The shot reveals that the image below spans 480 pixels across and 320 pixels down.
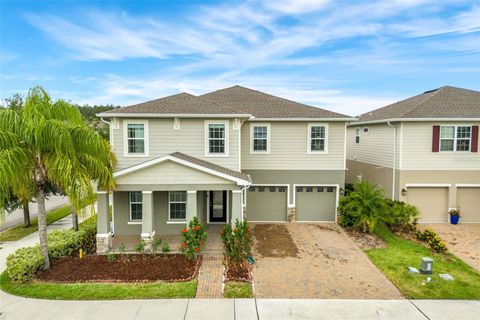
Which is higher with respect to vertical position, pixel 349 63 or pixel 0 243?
pixel 349 63

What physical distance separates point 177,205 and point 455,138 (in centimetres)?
1362

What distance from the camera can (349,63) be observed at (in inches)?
931

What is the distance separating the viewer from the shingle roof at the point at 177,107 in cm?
1316

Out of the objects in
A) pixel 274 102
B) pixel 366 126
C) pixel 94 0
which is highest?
pixel 94 0

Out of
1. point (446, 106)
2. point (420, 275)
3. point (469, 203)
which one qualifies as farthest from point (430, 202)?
point (420, 275)

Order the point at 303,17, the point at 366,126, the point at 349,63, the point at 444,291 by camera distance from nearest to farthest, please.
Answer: the point at 444,291 < the point at 303,17 < the point at 366,126 < the point at 349,63

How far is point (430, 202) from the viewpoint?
15.7m

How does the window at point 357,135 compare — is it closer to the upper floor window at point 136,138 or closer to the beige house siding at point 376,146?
the beige house siding at point 376,146

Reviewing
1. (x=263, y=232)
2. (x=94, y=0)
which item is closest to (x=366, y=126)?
(x=263, y=232)

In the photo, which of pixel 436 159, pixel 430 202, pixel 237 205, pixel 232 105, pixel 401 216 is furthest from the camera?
pixel 232 105

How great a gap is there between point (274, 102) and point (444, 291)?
11.5 metres

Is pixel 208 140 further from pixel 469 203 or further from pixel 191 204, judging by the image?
pixel 469 203

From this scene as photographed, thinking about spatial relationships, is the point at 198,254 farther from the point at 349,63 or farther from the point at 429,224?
the point at 349,63

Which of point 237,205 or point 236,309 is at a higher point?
point 237,205
